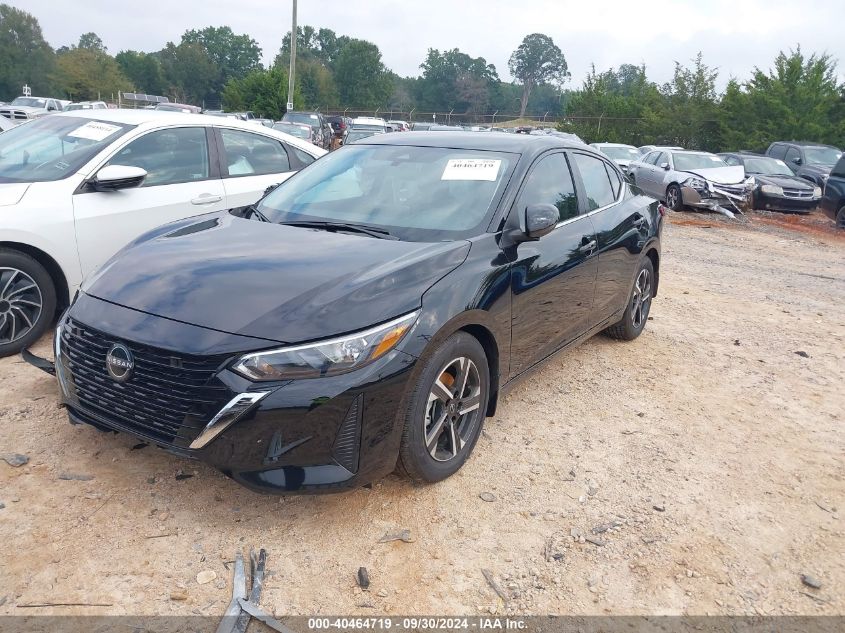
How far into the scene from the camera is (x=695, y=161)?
16312 millimetres

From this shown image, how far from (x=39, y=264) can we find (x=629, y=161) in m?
16.9

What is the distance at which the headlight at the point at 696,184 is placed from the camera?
1548 cm

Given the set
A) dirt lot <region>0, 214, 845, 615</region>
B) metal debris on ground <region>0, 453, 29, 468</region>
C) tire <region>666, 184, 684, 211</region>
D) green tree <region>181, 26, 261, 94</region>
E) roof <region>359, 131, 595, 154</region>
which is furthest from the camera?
green tree <region>181, 26, 261, 94</region>

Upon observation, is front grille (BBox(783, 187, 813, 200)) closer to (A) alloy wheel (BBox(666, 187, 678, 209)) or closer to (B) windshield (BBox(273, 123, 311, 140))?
(A) alloy wheel (BBox(666, 187, 678, 209))

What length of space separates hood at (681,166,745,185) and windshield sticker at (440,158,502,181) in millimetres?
13579

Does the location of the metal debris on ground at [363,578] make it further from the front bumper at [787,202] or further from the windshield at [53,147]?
the front bumper at [787,202]

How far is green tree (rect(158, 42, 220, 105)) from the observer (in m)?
98.8

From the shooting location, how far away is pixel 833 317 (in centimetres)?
694

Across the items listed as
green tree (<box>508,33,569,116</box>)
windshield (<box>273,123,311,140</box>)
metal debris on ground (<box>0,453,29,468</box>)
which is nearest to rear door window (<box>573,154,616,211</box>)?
metal debris on ground (<box>0,453,29,468</box>)

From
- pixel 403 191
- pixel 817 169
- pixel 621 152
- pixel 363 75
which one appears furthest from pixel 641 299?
pixel 363 75

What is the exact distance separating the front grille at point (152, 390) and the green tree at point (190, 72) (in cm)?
10486

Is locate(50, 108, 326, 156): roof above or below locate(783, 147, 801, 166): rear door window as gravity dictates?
above

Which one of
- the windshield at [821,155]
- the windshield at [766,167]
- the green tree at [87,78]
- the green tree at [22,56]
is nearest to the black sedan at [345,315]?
the windshield at [766,167]

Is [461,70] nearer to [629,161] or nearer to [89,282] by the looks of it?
[629,161]
